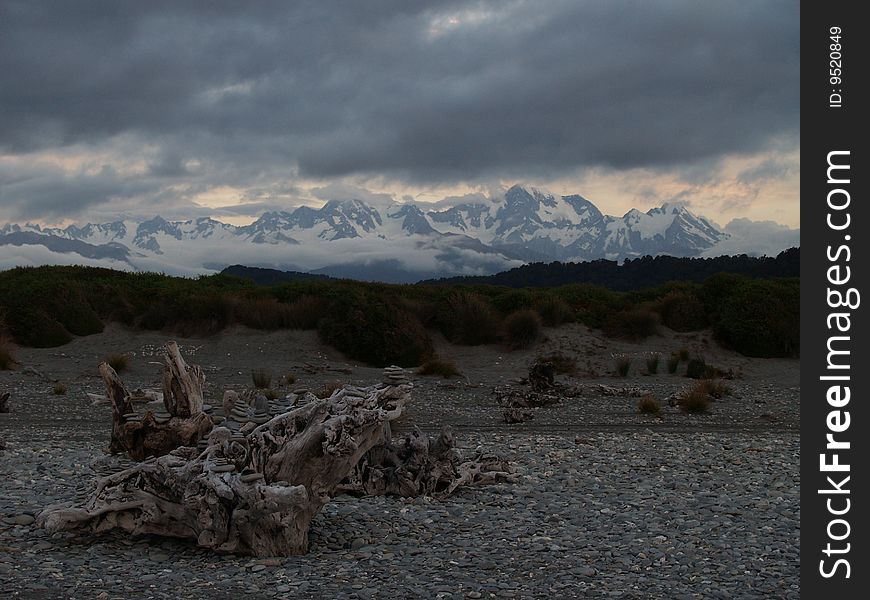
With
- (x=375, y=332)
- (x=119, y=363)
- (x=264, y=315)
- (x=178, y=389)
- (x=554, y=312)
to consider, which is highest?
(x=554, y=312)

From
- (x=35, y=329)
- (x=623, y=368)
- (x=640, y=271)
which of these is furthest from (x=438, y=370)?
(x=640, y=271)

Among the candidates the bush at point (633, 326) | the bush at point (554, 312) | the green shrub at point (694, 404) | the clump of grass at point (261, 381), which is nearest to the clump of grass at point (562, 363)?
the bush at point (554, 312)

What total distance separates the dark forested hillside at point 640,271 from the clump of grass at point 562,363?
22.2 m

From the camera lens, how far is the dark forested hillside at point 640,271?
47.8m

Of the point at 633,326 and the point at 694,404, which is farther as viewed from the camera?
the point at 633,326

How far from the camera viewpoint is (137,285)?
100ft

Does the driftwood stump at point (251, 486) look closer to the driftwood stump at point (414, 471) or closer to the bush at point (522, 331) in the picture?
the driftwood stump at point (414, 471)

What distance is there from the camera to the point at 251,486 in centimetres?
668

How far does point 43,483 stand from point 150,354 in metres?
16.2

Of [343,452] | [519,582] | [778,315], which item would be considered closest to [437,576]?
[519,582]

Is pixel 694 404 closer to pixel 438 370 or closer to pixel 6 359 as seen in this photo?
pixel 438 370

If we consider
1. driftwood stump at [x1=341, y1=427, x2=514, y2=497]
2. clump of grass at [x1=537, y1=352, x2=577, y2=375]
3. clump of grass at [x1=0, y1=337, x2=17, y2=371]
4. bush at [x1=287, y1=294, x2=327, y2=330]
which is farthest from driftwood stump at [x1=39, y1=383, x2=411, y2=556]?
bush at [x1=287, y1=294, x2=327, y2=330]

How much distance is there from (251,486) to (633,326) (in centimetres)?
2206
